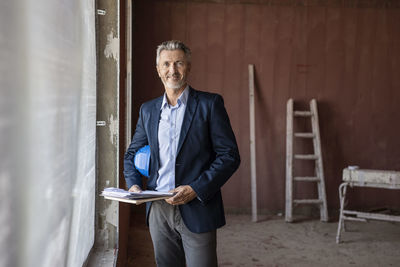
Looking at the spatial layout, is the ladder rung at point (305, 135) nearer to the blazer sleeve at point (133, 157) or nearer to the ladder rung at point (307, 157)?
the ladder rung at point (307, 157)

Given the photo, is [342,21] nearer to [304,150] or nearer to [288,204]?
[304,150]

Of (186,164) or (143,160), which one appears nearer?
(186,164)

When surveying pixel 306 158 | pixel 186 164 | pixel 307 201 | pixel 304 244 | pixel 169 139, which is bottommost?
pixel 304 244

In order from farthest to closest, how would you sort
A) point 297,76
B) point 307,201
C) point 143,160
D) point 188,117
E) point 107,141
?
point 297,76 → point 307,201 → point 107,141 → point 143,160 → point 188,117

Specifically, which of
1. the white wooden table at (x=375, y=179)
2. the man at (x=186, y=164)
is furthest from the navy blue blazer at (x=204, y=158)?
the white wooden table at (x=375, y=179)

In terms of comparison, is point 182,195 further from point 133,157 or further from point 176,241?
point 133,157

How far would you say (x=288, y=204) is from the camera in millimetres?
5020

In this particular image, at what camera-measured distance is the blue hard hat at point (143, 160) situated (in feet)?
5.94

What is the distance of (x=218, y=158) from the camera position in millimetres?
1672

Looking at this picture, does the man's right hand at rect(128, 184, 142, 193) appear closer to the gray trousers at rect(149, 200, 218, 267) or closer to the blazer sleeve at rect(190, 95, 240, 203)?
the gray trousers at rect(149, 200, 218, 267)

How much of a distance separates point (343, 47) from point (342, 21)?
35 cm

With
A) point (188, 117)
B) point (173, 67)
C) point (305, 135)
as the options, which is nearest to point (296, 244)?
point (305, 135)

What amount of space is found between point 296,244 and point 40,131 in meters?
3.78

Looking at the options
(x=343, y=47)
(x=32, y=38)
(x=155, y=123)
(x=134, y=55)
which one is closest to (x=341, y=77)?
(x=343, y=47)
